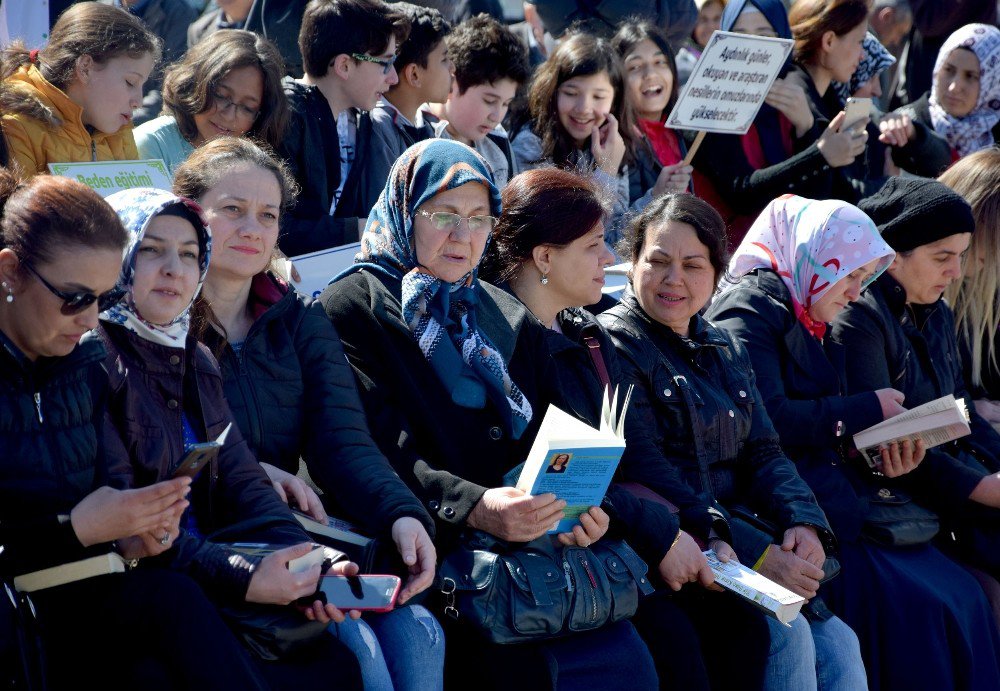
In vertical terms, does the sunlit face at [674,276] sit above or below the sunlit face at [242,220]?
below

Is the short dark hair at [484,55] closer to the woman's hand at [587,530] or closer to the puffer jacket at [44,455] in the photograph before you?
the woman's hand at [587,530]

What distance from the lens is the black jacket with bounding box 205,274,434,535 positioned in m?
3.63

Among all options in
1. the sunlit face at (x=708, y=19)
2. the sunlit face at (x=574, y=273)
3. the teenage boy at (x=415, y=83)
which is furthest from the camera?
the sunlit face at (x=708, y=19)

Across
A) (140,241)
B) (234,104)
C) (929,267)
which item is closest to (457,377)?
(140,241)

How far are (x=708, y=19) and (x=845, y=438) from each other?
178 inches

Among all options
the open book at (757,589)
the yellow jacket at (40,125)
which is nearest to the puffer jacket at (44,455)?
the yellow jacket at (40,125)

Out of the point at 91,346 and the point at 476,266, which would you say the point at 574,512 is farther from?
the point at 91,346

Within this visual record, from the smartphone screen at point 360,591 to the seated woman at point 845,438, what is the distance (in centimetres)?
231

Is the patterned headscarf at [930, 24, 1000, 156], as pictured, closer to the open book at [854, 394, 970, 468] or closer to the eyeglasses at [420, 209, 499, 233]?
the open book at [854, 394, 970, 468]

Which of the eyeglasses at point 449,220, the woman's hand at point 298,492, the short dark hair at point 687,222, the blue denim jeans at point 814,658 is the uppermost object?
the eyeglasses at point 449,220

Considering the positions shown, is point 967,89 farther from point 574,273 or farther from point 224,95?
point 224,95

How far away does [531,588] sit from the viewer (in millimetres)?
3607

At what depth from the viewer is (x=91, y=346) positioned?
3.01m

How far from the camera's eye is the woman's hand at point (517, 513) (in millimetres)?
3557
